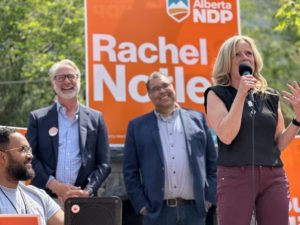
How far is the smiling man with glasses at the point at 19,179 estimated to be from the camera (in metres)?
4.03

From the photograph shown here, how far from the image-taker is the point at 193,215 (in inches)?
215

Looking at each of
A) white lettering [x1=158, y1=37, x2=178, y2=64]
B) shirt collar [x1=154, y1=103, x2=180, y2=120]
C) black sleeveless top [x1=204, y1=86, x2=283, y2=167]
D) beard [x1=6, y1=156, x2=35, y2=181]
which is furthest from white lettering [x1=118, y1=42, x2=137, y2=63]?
beard [x1=6, y1=156, x2=35, y2=181]

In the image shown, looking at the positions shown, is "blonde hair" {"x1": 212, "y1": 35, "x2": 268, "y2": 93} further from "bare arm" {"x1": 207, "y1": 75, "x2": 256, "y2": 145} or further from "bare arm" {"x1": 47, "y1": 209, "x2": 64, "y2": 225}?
"bare arm" {"x1": 47, "y1": 209, "x2": 64, "y2": 225}

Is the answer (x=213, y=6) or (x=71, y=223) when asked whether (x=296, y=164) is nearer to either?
(x=213, y=6)

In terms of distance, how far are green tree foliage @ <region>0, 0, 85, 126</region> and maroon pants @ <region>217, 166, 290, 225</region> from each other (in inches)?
367

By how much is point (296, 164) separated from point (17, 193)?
10.4 ft

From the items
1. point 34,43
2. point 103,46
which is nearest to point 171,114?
point 103,46

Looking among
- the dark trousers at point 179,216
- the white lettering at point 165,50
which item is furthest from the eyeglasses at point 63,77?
the dark trousers at point 179,216

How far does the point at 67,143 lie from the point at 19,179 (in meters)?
1.54

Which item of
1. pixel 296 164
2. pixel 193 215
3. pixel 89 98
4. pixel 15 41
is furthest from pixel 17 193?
pixel 15 41

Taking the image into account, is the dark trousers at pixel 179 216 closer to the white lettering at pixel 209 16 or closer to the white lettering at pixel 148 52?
the white lettering at pixel 148 52

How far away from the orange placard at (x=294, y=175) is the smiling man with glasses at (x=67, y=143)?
1856mm

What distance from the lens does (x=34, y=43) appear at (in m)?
14.0

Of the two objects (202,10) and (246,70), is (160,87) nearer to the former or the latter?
(202,10)
